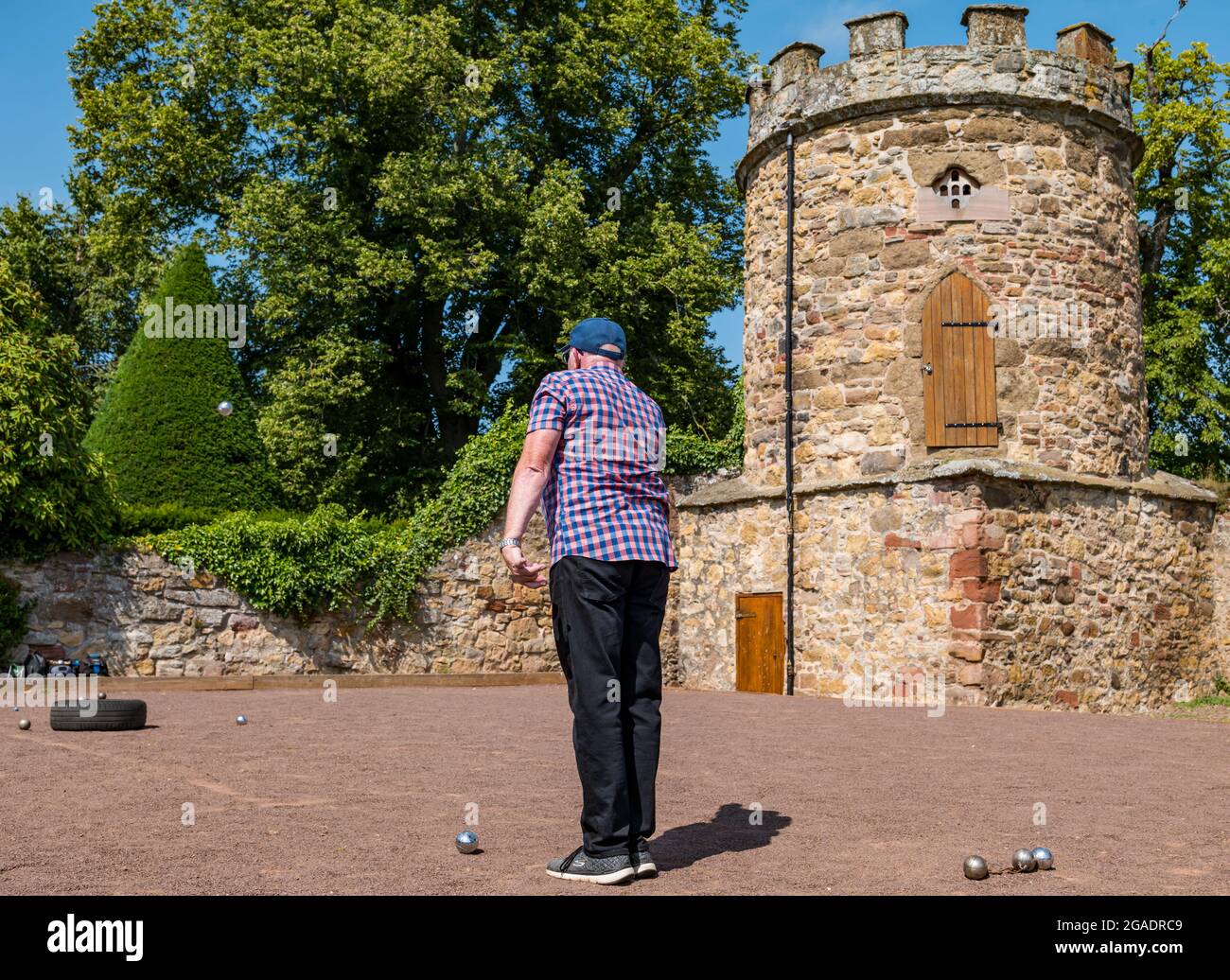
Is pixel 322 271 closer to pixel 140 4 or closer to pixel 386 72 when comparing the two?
pixel 386 72

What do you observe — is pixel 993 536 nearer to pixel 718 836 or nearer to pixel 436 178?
pixel 718 836

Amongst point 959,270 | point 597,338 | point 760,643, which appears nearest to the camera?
point 597,338

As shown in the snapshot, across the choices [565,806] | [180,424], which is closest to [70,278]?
[180,424]

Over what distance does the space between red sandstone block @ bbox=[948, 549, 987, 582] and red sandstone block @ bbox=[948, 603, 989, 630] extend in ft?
1.13

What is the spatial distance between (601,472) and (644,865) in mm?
1430

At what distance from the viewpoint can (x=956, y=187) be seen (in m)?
15.1

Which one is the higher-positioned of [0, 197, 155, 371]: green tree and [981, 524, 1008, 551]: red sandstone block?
[0, 197, 155, 371]: green tree

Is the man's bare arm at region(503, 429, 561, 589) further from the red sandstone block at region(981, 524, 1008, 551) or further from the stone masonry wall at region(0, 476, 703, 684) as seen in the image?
the stone masonry wall at region(0, 476, 703, 684)

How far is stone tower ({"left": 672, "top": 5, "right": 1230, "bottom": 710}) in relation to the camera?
14.0 meters

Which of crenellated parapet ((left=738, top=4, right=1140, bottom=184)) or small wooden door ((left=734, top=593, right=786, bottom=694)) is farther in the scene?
small wooden door ((left=734, top=593, right=786, bottom=694))

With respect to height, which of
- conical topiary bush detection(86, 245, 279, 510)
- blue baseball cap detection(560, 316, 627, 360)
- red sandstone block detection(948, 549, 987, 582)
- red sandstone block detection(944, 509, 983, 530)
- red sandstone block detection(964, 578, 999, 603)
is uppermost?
conical topiary bush detection(86, 245, 279, 510)

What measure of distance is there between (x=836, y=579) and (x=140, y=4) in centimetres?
1961

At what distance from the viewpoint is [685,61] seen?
2416 centimetres

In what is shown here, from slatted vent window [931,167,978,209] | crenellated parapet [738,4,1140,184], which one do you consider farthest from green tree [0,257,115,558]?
slatted vent window [931,167,978,209]
